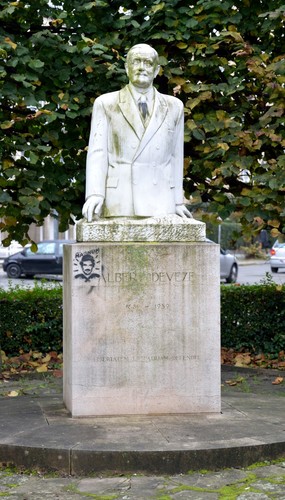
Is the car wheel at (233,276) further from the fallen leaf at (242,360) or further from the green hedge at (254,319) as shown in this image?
the fallen leaf at (242,360)

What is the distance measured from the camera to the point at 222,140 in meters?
11.8

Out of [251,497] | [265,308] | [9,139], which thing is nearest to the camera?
[251,497]

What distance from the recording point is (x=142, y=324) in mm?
8461

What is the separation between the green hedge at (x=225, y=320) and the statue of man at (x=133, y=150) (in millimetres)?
4664

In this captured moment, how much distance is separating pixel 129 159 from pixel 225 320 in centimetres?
530

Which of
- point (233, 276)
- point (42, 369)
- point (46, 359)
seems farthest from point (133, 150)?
point (233, 276)

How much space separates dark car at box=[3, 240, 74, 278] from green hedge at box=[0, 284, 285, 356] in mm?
20605

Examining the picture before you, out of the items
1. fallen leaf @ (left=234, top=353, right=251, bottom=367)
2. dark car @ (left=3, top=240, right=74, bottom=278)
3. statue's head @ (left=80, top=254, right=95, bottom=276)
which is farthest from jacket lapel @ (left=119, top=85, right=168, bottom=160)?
dark car @ (left=3, top=240, right=74, bottom=278)

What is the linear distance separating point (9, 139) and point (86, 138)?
108 centimetres

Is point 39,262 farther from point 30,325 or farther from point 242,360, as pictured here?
point 242,360

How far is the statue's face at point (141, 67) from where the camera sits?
8711 millimetres

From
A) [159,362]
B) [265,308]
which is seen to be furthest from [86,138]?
[159,362]

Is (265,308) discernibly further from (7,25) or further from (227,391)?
(7,25)

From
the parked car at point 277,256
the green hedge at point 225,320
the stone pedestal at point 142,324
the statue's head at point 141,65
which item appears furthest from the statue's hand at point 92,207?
the parked car at point 277,256
